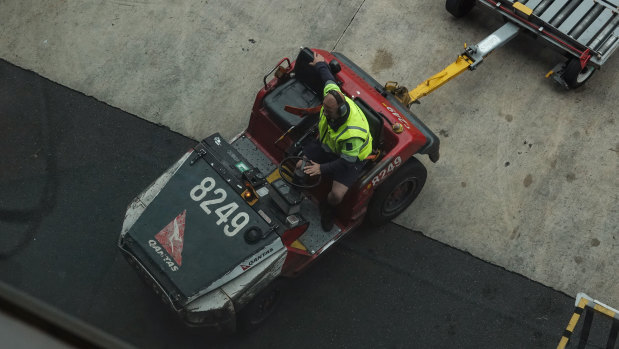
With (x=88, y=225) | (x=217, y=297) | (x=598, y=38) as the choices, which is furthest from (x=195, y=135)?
(x=598, y=38)

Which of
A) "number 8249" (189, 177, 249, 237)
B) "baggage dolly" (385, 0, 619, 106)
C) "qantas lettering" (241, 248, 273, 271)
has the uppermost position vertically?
"number 8249" (189, 177, 249, 237)

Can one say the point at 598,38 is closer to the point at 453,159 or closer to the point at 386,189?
the point at 453,159

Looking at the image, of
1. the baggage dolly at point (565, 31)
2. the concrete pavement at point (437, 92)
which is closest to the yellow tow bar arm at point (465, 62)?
the baggage dolly at point (565, 31)

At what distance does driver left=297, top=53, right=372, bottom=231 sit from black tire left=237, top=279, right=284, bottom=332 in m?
0.90

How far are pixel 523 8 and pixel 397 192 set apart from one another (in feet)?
8.13

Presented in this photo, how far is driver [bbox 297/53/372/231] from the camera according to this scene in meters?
5.19

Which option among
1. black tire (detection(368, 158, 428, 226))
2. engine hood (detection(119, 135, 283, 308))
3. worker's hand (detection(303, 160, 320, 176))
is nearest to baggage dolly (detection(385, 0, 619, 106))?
black tire (detection(368, 158, 428, 226))

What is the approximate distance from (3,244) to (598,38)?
654cm

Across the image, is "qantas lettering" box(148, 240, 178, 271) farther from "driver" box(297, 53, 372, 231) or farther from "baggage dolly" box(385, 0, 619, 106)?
"baggage dolly" box(385, 0, 619, 106)

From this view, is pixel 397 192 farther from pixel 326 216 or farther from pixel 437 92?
pixel 437 92

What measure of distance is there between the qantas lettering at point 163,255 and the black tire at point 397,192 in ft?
6.37

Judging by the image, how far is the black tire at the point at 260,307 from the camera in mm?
5477

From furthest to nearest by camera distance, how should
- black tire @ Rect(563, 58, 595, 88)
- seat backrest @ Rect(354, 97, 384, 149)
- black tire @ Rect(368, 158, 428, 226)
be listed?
1. black tire @ Rect(563, 58, 595, 88)
2. black tire @ Rect(368, 158, 428, 226)
3. seat backrest @ Rect(354, 97, 384, 149)

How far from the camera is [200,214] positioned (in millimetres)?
5297
